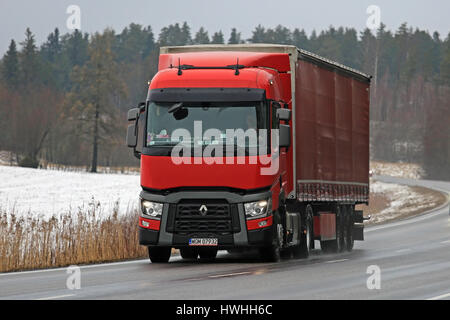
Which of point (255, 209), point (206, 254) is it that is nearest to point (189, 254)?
point (206, 254)

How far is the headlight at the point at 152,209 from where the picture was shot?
19.5 m

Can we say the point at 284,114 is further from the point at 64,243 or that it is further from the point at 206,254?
the point at 64,243

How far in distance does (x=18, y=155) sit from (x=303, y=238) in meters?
109

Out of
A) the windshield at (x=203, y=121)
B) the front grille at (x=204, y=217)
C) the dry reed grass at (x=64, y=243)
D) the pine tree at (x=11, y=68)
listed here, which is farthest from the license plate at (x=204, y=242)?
the pine tree at (x=11, y=68)

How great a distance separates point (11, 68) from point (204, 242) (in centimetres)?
16343

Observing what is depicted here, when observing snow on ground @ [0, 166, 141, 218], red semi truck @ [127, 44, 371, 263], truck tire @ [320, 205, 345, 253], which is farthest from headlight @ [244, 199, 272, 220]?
snow on ground @ [0, 166, 141, 218]

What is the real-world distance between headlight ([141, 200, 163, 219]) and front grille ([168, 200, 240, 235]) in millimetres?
234

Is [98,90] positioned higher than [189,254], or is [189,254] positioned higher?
[98,90]

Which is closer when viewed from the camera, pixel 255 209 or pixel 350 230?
pixel 255 209

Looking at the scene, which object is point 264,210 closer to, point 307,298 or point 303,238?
point 303,238

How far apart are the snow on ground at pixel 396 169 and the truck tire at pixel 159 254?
10283 centimetres

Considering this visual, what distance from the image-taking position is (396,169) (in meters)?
129
